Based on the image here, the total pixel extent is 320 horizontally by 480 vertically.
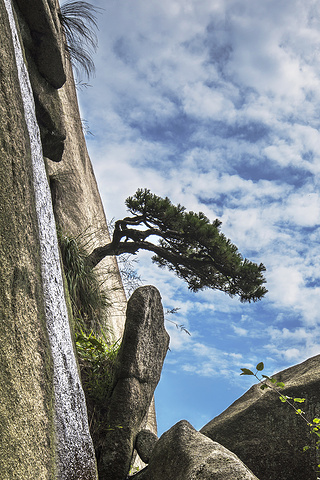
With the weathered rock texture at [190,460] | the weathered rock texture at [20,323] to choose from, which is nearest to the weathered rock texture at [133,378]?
the weathered rock texture at [190,460]

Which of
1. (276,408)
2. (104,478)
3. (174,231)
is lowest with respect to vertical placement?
(104,478)

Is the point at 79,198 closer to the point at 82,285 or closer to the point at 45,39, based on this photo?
the point at 82,285

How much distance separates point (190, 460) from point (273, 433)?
3.55ft

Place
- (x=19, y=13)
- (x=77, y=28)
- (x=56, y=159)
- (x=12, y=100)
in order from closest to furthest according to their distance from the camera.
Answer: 1. (x=12, y=100)
2. (x=19, y=13)
3. (x=56, y=159)
4. (x=77, y=28)

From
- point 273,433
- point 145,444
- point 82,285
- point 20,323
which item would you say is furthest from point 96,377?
point 82,285

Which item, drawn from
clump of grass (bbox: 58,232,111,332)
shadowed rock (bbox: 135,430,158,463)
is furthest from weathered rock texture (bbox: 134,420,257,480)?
clump of grass (bbox: 58,232,111,332)

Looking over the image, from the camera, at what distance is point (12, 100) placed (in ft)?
10.8

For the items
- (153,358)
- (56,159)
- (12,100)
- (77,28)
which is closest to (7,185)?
(12,100)

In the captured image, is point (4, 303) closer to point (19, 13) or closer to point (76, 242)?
point (19, 13)

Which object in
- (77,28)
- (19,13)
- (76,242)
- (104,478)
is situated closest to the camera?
(104,478)

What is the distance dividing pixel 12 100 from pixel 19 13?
8.52ft

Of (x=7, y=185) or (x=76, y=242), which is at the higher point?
(x=76, y=242)

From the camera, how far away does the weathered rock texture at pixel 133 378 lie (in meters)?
4.26

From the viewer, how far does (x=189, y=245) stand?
30.3 ft
